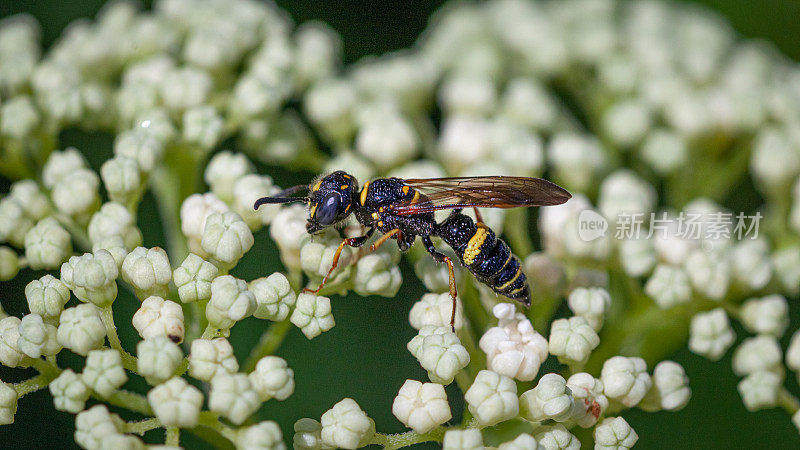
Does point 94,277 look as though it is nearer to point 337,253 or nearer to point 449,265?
point 337,253

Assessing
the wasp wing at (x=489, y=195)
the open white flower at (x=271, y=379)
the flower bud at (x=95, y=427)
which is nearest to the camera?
the flower bud at (x=95, y=427)

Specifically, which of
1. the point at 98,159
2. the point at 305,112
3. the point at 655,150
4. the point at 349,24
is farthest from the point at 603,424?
the point at 349,24

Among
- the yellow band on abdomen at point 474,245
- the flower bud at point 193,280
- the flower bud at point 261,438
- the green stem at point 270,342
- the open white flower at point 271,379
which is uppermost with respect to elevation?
the yellow band on abdomen at point 474,245

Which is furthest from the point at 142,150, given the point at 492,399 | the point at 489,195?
the point at 492,399

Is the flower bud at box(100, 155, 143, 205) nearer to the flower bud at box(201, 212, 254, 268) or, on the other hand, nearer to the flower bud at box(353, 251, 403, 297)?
the flower bud at box(201, 212, 254, 268)

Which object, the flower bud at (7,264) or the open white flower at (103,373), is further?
the flower bud at (7,264)

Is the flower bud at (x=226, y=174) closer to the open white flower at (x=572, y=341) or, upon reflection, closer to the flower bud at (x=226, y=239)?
the flower bud at (x=226, y=239)

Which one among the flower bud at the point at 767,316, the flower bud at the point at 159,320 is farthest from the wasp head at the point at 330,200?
the flower bud at the point at 767,316

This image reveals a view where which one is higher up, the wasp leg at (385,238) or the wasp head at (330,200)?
the wasp head at (330,200)
